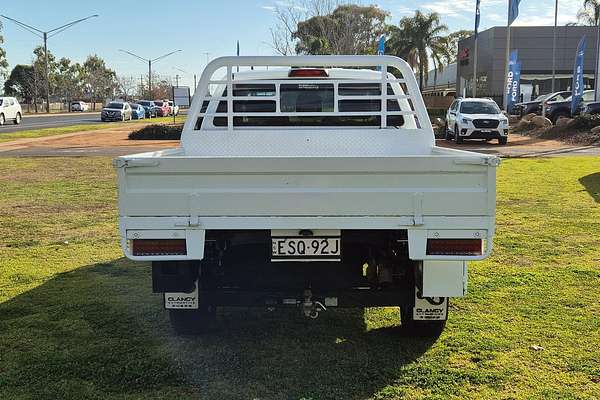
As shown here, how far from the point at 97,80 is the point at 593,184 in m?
97.5

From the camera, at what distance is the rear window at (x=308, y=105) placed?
231 inches

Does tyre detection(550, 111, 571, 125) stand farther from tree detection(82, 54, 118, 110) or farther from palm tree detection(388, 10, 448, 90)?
tree detection(82, 54, 118, 110)

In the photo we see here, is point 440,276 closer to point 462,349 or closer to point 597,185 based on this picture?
point 462,349

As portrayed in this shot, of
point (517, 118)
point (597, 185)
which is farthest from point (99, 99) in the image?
point (597, 185)

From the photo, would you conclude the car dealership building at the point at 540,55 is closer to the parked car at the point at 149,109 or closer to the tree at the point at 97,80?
the parked car at the point at 149,109

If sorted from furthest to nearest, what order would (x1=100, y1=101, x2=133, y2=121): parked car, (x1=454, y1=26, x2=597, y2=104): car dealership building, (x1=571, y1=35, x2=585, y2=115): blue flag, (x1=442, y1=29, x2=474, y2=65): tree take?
(x1=442, y1=29, x2=474, y2=65): tree
(x1=454, y1=26, x2=597, y2=104): car dealership building
(x1=100, y1=101, x2=133, y2=121): parked car
(x1=571, y1=35, x2=585, y2=115): blue flag

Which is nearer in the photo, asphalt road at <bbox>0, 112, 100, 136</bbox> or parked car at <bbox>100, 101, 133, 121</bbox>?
asphalt road at <bbox>0, 112, 100, 136</bbox>

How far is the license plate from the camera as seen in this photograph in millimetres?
3752

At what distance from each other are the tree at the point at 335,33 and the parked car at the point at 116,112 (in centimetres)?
1894

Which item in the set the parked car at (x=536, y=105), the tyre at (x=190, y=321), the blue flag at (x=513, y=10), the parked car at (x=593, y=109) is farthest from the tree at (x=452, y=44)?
the tyre at (x=190, y=321)

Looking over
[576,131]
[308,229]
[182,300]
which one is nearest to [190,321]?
[182,300]

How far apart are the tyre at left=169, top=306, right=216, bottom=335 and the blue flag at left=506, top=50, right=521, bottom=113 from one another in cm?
3203

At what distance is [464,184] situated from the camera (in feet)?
11.6

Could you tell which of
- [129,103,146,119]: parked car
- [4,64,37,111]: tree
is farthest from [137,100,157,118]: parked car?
[4,64,37,111]: tree
